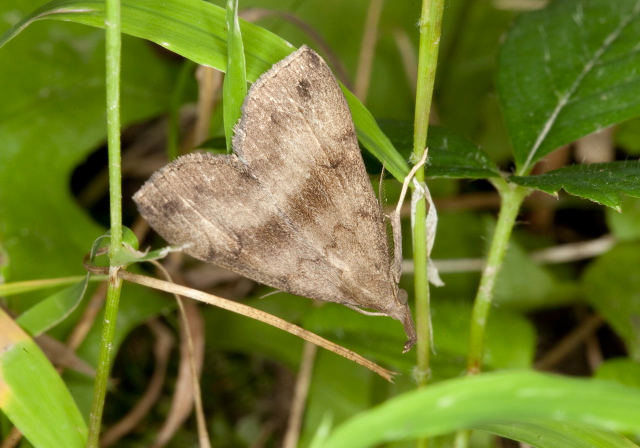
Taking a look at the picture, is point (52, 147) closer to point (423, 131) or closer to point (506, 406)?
point (423, 131)

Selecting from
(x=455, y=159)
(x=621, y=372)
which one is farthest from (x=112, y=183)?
(x=621, y=372)

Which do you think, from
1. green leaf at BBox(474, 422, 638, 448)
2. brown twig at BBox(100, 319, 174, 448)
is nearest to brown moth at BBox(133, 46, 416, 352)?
green leaf at BBox(474, 422, 638, 448)

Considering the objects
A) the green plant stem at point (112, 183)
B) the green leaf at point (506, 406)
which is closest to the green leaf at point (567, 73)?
the green leaf at point (506, 406)

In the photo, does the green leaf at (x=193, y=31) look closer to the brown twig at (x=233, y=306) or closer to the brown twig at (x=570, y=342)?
the brown twig at (x=233, y=306)

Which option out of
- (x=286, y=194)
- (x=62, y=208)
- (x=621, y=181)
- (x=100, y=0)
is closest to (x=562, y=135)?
(x=621, y=181)

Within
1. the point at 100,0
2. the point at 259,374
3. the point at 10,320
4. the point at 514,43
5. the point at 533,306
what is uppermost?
the point at 514,43

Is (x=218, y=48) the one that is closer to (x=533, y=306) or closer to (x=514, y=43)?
(x=514, y=43)
